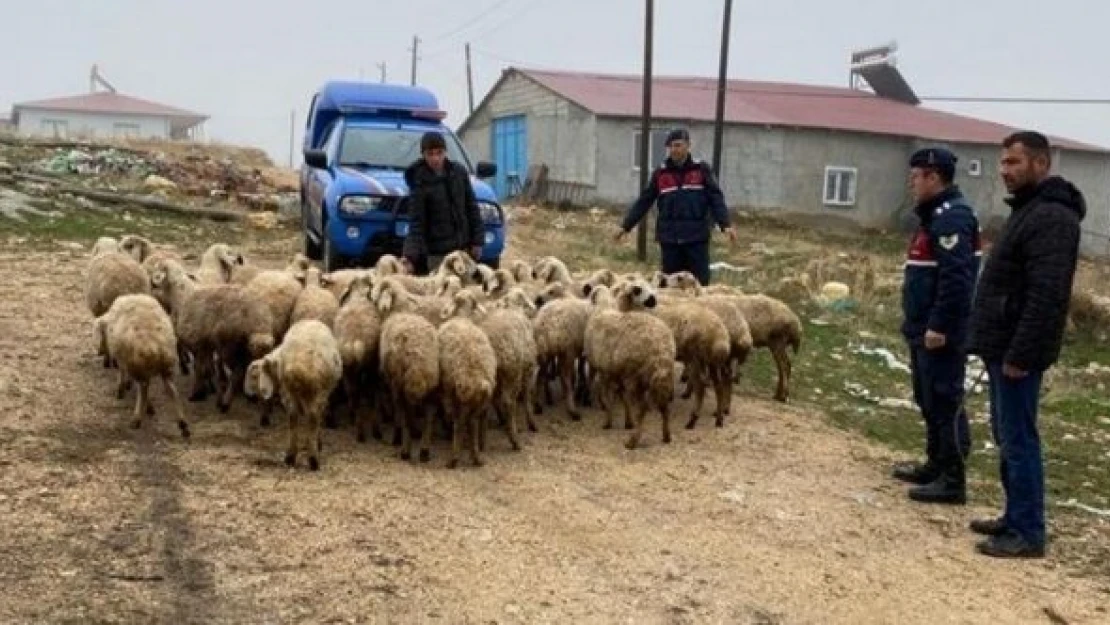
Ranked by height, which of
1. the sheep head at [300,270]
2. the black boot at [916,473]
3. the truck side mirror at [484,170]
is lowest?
the black boot at [916,473]

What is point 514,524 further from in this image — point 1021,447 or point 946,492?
point 946,492

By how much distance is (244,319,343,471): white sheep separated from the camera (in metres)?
7.25

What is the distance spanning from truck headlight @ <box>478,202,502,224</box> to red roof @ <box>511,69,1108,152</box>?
21.2 meters

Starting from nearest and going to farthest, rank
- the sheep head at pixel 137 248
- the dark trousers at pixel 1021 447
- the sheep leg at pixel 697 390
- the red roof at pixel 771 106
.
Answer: the dark trousers at pixel 1021 447
the sheep leg at pixel 697 390
the sheep head at pixel 137 248
the red roof at pixel 771 106

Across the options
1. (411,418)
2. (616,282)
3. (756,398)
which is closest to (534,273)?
(616,282)

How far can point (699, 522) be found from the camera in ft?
22.3

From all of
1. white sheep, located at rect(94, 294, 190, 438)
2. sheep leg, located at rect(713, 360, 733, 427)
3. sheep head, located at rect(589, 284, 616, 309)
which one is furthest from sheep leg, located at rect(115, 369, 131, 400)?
sheep leg, located at rect(713, 360, 733, 427)

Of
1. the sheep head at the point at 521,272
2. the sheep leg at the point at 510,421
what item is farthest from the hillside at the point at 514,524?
the sheep head at the point at 521,272

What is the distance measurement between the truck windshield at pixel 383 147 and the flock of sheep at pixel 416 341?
4183 mm

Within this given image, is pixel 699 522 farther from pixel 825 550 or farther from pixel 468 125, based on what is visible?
pixel 468 125

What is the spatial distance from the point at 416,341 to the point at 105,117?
246 feet

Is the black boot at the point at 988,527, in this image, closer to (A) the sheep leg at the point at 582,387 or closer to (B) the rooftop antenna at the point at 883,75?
(A) the sheep leg at the point at 582,387

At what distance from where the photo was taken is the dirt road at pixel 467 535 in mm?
5348

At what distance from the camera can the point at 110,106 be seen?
77062 mm
